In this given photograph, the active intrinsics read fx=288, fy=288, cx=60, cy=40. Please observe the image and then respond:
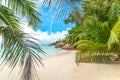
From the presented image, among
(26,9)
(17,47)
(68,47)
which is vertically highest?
(26,9)

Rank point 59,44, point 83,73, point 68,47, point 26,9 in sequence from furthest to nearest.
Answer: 1. point 59,44
2. point 68,47
3. point 83,73
4. point 26,9

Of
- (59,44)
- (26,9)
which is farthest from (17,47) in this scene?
(59,44)

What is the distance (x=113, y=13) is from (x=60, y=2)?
5.75 m

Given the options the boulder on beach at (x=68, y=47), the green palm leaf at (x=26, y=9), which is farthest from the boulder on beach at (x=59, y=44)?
Result: the green palm leaf at (x=26, y=9)

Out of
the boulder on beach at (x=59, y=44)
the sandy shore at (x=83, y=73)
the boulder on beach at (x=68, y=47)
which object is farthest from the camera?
the boulder on beach at (x=59, y=44)

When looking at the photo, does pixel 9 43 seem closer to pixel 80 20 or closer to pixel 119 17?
pixel 80 20

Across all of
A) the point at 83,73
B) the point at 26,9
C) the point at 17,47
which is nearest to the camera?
the point at 17,47

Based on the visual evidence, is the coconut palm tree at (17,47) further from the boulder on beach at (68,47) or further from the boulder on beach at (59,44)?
the boulder on beach at (59,44)

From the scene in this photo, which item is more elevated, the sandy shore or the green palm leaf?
the green palm leaf

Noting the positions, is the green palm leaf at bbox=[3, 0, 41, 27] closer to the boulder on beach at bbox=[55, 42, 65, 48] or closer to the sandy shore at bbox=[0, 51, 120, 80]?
the sandy shore at bbox=[0, 51, 120, 80]

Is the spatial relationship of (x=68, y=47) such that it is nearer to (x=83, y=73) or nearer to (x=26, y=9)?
(x=83, y=73)

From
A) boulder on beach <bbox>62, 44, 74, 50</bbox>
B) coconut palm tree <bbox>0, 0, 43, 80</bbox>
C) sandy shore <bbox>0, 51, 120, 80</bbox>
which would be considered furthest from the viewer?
boulder on beach <bbox>62, 44, 74, 50</bbox>

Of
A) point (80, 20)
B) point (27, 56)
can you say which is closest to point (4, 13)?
point (27, 56)

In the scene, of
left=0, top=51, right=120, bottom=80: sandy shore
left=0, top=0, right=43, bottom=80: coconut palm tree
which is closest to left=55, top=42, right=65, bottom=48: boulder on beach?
left=0, top=51, right=120, bottom=80: sandy shore
